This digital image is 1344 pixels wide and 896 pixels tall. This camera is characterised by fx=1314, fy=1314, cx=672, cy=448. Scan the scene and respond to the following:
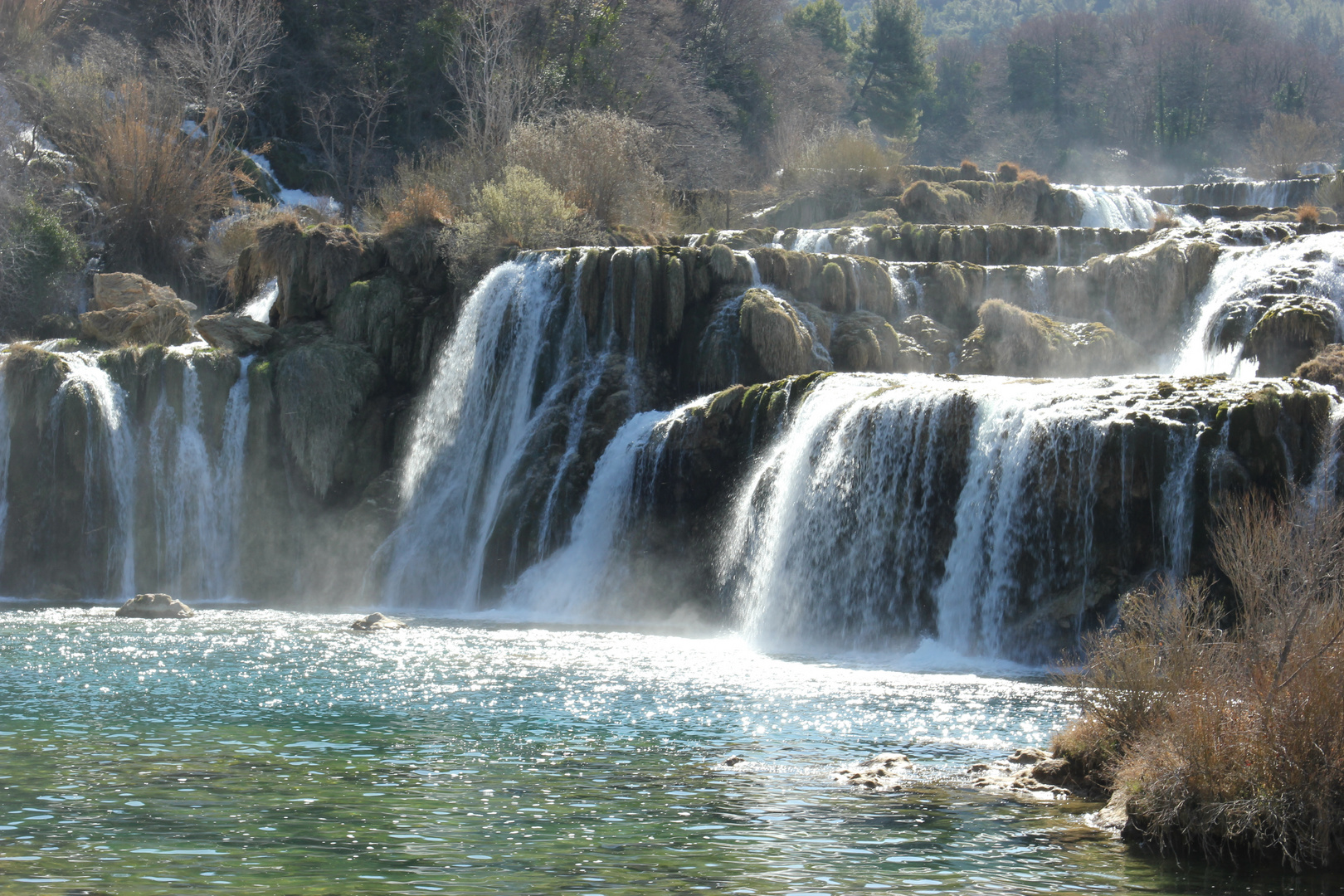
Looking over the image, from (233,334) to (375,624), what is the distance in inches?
433

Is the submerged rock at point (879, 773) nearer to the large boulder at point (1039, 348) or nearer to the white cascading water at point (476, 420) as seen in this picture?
the white cascading water at point (476, 420)

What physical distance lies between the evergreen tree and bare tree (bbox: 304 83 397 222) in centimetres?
3882

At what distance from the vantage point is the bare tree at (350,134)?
49.5 m

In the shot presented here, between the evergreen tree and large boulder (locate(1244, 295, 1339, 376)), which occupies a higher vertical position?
the evergreen tree

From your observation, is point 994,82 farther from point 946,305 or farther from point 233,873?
point 233,873

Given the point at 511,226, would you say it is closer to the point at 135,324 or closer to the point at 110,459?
the point at 135,324

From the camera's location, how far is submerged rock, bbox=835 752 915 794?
11836 mm

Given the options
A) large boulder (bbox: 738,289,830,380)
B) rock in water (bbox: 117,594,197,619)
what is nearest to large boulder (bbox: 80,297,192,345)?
rock in water (bbox: 117,594,197,619)

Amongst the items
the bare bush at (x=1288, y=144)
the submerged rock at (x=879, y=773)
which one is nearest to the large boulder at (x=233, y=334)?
the submerged rock at (x=879, y=773)

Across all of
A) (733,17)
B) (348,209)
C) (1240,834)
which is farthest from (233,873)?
(733,17)

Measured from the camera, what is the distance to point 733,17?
68188 mm

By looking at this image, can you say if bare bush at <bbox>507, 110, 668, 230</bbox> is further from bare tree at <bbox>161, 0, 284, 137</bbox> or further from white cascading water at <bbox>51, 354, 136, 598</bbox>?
white cascading water at <bbox>51, 354, 136, 598</bbox>

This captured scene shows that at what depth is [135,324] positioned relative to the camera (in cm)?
3228

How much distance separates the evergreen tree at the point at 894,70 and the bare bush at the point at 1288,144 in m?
20.2
